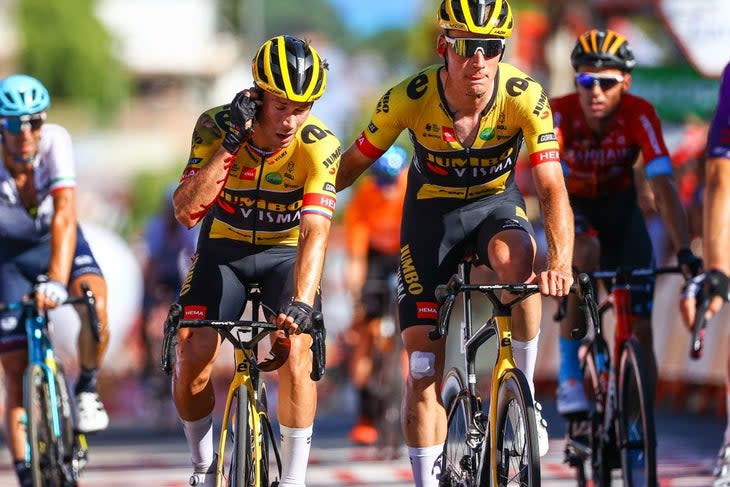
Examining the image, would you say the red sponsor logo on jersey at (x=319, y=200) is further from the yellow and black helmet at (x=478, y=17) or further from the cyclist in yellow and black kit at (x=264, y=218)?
the yellow and black helmet at (x=478, y=17)

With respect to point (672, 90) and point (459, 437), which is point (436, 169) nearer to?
point (459, 437)

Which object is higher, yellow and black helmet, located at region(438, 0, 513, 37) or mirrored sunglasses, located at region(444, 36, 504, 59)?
yellow and black helmet, located at region(438, 0, 513, 37)

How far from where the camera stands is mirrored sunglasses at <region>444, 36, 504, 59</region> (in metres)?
7.39

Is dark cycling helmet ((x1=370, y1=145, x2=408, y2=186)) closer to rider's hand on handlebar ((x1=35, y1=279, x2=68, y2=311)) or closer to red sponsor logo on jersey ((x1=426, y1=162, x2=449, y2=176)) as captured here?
rider's hand on handlebar ((x1=35, y1=279, x2=68, y2=311))

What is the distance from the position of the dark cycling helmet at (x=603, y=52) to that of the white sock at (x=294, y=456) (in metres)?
2.94

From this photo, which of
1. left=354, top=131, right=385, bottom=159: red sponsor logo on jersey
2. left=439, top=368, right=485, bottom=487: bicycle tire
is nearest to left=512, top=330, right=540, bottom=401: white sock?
left=439, top=368, right=485, bottom=487: bicycle tire

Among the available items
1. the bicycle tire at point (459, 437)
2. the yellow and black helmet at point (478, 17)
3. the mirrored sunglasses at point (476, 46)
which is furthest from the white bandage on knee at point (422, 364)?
the yellow and black helmet at point (478, 17)

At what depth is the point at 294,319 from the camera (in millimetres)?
6809

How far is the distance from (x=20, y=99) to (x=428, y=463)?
10.0ft

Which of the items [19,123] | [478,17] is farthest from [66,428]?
[478,17]

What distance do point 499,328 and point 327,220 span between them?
0.92 metres

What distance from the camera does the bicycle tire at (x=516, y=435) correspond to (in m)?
6.72

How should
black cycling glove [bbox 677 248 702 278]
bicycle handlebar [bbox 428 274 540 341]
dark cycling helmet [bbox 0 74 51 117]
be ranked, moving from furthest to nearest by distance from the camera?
dark cycling helmet [bbox 0 74 51 117], black cycling glove [bbox 677 248 702 278], bicycle handlebar [bbox 428 274 540 341]

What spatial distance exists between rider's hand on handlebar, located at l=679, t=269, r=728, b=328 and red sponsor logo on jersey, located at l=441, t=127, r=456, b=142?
69.5 inches
